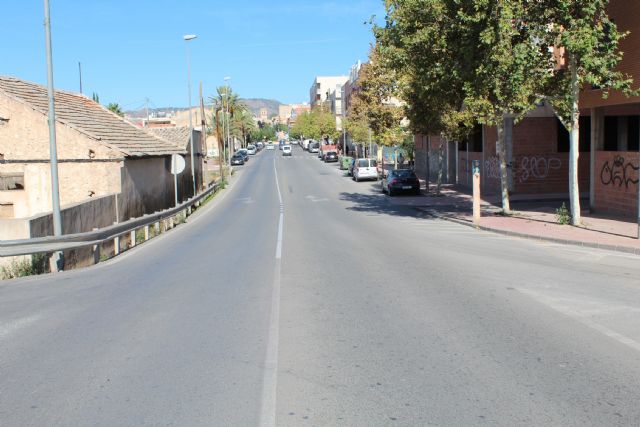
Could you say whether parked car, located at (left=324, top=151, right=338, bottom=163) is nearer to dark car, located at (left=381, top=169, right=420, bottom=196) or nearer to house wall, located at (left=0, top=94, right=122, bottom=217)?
dark car, located at (left=381, top=169, right=420, bottom=196)

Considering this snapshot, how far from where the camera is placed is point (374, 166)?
53.7 m

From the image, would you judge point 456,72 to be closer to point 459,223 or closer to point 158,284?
point 459,223

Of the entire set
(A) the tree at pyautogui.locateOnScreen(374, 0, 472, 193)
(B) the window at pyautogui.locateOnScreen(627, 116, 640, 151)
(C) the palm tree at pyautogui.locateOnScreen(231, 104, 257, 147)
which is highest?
(C) the palm tree at pyautogui.locateOnScreen(231, 104, 257, 147)

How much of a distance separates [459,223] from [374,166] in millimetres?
30207

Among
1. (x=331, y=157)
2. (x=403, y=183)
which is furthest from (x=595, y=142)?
(x=331, y=157)

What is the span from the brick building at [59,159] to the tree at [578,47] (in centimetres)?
1467

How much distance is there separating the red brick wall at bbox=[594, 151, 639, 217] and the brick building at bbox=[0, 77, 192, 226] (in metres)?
16.6

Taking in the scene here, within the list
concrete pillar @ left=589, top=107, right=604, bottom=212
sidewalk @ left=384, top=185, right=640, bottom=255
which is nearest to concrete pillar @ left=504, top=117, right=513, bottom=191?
sidewalk @ left=384, top=185, right=640, bottom=255

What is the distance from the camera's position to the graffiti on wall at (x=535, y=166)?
32625mm

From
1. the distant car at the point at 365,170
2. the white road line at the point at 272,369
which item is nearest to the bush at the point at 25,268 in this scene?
the white road line at the point at 272,369

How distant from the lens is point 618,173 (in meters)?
21.5

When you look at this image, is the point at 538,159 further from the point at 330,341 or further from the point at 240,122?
the point at 240,122

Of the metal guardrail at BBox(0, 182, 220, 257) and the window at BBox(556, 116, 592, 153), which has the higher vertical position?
the window at BBox(556, 116, 592, 153)

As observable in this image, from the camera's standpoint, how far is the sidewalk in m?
16.7
